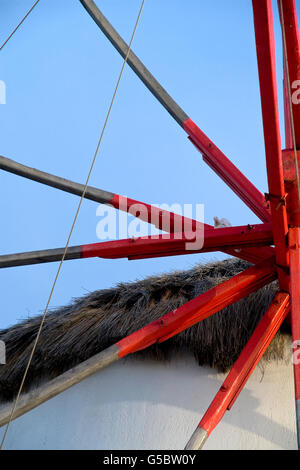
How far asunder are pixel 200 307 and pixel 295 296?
600 millimetres

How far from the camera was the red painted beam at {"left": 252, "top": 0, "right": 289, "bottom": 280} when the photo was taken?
3.09 m

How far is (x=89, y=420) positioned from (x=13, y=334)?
955 millimetres

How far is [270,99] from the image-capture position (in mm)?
3201

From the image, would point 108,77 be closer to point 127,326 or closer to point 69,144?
point 69,144

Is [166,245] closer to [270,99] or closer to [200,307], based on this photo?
[200,307]

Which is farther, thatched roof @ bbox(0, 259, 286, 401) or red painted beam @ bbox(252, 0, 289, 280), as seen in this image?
thatched roof @ bbox(0, 259, 286, 401)

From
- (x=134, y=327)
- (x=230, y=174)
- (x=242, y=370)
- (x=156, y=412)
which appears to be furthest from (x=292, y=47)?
(x=156, y=412)

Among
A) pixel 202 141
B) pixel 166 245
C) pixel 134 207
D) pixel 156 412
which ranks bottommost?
pixel 156 412

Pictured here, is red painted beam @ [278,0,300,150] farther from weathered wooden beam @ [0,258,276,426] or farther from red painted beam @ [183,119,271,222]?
weathered wooden beam @ [0,258,276,426]

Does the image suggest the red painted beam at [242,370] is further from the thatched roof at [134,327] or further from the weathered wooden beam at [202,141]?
the weathered wooden beam at [202,141]

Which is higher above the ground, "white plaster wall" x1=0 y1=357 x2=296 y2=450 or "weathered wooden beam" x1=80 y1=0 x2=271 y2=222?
"weathered wooden beam" x1=80 y1=0 x2=271 y2=222

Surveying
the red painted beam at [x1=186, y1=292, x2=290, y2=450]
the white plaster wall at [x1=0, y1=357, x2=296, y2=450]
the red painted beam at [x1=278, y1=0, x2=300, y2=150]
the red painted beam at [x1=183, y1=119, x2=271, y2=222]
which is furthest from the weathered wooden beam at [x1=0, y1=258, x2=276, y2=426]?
the red painted beam at [x1=278, y1=0, x2=300, y2=150]

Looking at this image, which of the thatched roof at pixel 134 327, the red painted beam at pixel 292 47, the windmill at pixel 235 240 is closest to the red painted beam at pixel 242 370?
the windmill at pixel 235 240

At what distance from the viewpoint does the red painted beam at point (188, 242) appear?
4.05 meters
